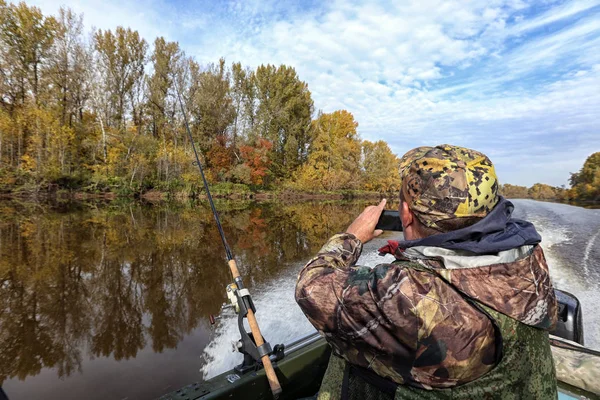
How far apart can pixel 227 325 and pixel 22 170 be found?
23838 mm

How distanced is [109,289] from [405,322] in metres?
5.54

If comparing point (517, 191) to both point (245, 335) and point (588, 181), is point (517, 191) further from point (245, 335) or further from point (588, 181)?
point (245, 335)

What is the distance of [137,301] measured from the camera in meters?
4.88

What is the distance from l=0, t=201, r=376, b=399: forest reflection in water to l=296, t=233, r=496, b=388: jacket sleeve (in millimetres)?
2674

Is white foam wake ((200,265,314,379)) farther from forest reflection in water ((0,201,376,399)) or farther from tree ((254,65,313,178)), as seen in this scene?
tree ((254,65,313,178))

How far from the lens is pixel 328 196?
37.8 metres

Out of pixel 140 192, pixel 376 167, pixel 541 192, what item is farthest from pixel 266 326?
pixel 541 192

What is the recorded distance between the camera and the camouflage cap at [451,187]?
42.4 inches

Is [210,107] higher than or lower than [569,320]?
higher

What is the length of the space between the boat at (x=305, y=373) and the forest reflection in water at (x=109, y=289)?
1.35 meters

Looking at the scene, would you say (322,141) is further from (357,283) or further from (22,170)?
(357,283)

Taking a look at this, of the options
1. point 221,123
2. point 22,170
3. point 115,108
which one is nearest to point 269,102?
point 221,123

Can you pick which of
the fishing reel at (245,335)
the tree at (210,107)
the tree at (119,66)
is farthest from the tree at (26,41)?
the fishing reel at (245,335)

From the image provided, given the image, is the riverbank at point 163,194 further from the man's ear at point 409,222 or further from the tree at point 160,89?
the man's ear at point 409,222
